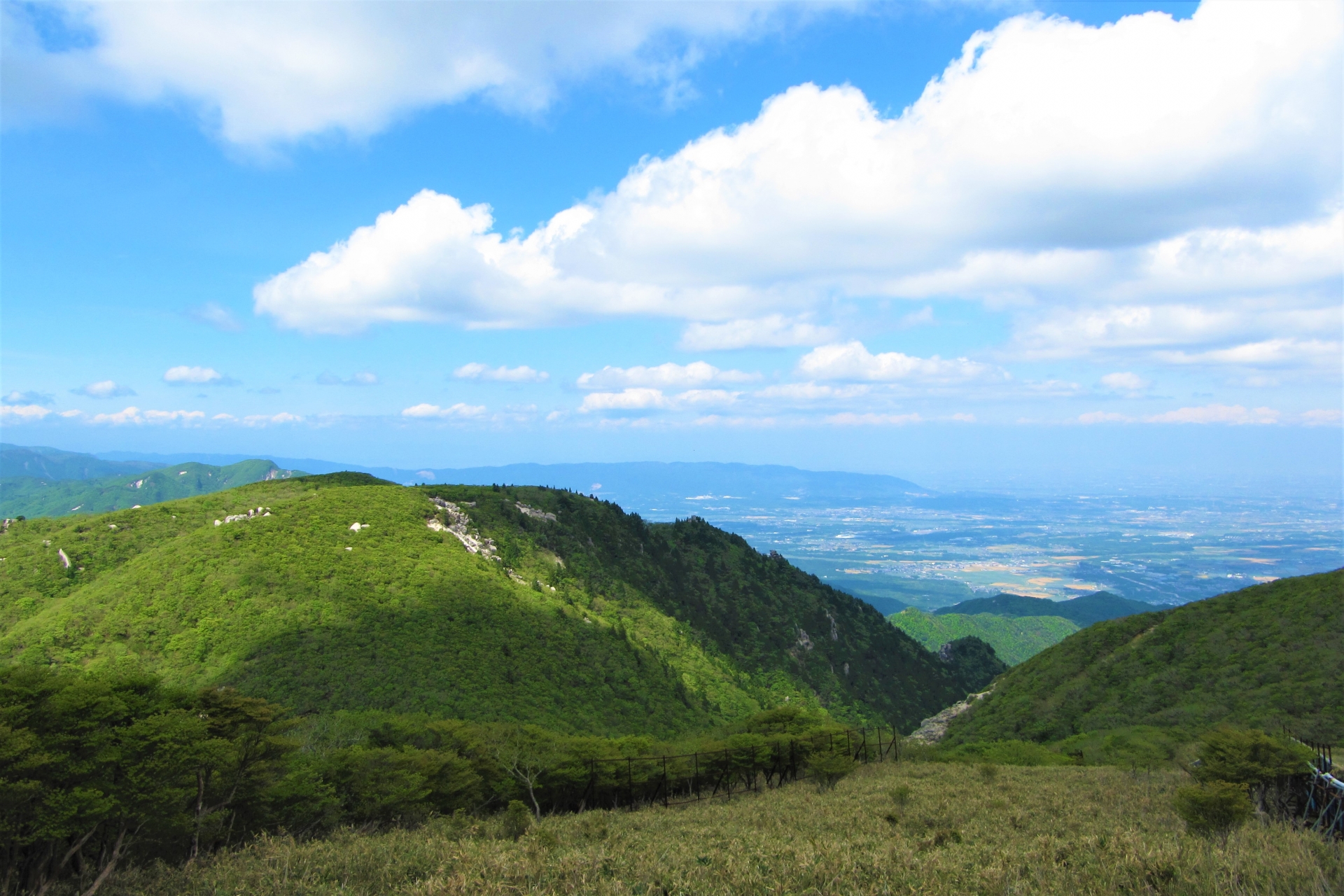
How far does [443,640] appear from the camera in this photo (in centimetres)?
8206

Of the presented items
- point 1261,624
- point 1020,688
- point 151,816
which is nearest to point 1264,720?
point 1261,624

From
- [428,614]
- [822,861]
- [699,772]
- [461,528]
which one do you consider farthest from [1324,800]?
[461,528]

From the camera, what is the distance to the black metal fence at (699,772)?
4834 cm

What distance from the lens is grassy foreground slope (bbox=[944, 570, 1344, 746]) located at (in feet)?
229

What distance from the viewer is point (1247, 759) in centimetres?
3167

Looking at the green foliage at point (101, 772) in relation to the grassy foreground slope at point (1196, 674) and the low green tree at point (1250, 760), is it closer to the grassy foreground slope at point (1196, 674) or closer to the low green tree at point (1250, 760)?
the low green tree at point (1250, 760)

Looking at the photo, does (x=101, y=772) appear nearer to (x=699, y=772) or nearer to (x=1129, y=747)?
(x=699, y=772)

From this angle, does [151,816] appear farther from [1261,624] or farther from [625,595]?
[1261,624]

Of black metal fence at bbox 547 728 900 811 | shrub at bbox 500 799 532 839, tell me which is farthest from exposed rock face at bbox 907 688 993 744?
shrub at bbox 500 799 532 839

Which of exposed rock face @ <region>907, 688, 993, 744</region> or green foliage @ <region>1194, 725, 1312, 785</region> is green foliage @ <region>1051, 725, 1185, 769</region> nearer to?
green foliage @ <region>1194, 725, 1312, 785</region>

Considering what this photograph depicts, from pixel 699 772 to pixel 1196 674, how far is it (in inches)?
2955

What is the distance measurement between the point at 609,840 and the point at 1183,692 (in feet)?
309

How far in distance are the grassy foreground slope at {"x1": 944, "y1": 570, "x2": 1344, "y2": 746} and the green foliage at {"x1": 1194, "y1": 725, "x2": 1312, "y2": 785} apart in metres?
41.9

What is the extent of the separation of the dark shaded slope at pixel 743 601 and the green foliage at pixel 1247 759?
95.8 meters
